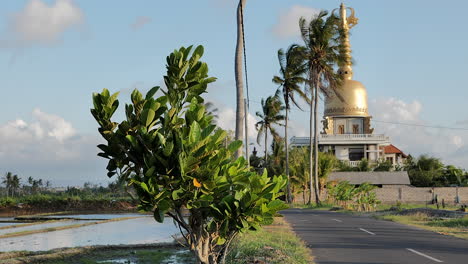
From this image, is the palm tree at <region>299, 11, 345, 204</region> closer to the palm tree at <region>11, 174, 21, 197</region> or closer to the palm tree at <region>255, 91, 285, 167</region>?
the palm tree at <region>255, 91, 285, 167</region>

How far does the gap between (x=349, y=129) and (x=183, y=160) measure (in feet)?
254

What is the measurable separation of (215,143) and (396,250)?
28.3 ft

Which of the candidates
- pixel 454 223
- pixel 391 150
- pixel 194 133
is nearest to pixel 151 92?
pixel 194 133

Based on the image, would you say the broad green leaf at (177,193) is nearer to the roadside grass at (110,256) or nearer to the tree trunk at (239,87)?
the roadside grass at (110,256)

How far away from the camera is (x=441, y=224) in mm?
24172

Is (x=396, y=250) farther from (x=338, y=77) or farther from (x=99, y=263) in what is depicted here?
(x=338, y=77)

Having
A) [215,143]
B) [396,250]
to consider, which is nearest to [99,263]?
[396,250]

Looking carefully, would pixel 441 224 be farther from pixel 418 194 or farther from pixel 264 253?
pixel 418 194

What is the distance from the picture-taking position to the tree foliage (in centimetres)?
725

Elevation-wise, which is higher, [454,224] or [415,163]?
[415,163]

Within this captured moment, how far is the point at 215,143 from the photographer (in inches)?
285

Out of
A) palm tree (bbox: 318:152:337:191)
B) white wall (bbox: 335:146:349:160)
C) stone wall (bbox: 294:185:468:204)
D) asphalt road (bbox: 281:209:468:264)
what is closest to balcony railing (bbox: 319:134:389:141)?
white wall (bbox: 335:146:349:160)

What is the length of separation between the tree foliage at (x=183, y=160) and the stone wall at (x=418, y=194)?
163ft

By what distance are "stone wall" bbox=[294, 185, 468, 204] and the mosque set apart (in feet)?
66.7
